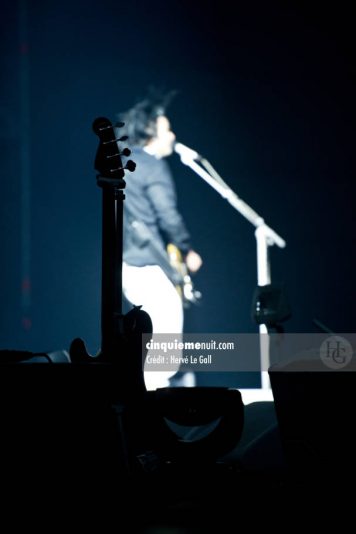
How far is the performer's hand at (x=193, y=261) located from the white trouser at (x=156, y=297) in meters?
0.19

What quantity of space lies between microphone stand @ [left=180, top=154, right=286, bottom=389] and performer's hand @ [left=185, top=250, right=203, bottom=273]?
41 cm

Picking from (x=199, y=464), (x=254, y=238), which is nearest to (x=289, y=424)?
(x=199, y=464)

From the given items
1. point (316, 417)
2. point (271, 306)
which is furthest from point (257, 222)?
point (316, 417)

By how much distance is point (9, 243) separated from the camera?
4.75 m

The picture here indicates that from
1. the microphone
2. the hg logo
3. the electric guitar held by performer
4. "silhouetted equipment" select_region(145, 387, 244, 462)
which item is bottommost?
"silhouetted equipment" select_region(145, 387, 244, 462)

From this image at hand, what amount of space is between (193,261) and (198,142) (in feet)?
2.73

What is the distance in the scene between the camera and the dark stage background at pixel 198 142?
4.57 meters

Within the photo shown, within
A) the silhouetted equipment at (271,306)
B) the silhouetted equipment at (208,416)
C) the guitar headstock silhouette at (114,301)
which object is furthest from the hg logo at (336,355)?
the silhouetted equipment at (271,306)

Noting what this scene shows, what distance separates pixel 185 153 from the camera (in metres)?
4.69

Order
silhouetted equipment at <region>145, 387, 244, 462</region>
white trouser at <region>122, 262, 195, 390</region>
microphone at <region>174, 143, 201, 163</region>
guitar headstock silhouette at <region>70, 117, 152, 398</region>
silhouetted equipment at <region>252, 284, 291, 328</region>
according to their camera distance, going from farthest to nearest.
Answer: microphone at <region>174, 143, 201, 163</region> → white trouser at <region>122, 262, 195, 390</region> → silhouetted equipment at <region>252, 284, 291, 328</region> → guitar headstock silhouette at <region>70, 117, 152, 398</region> → silhouetted equipment at <region>145, 387, 244, 462</region>

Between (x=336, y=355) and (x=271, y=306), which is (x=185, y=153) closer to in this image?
(x=271, y=306)

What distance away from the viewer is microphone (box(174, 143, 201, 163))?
4688 millimetres

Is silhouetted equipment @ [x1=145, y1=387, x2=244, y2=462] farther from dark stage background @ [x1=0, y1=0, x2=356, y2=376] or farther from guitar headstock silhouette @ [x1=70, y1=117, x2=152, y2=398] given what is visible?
dark stage background @ [x1=0, y1=0, x2=356, y2=376]

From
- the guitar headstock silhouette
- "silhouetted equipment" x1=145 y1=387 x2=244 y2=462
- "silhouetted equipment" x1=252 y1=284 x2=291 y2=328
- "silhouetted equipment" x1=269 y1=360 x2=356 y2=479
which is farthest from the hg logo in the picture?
"silhouetted equipment" x1=252 y1=284 x2=291 y2=328
